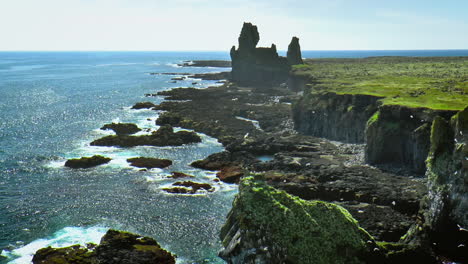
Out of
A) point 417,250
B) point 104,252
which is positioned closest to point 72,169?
point 104,252

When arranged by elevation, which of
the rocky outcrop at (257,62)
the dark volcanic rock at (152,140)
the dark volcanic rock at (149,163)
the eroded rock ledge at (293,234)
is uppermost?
the rocky outcrop at (257,62)

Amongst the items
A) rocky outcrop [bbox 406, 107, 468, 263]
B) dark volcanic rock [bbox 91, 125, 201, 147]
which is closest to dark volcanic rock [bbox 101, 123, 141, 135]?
dark volcanic rock [bbox 91, 125, 201, 147]

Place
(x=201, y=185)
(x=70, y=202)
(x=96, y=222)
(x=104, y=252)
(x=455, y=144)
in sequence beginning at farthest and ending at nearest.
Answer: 1. (x=201, y=185)
2. (x=70, y=202)
3. (x=96, y=222)
4. (x=455, y=144)
5. (x=104, y=252)

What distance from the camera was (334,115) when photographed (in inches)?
3009

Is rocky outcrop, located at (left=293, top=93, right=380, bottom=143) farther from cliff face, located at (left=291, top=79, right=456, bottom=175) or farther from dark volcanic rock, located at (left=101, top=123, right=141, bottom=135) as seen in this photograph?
dark volcanic rock, located at (left=101, top=123, right=141, bottom=135)

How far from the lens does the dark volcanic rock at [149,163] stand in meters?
62.8

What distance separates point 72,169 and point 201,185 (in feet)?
70.8

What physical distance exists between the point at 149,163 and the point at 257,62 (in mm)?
112689

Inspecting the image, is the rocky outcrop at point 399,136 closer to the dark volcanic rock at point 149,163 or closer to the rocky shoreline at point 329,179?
the rocky shoreline at point 329,179

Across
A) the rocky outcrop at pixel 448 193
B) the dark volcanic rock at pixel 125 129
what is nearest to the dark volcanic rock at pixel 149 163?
the dark volcanic rock at pixel 125 129

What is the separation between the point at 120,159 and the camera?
66.7m

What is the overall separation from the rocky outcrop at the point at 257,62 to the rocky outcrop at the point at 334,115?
77.0 metres

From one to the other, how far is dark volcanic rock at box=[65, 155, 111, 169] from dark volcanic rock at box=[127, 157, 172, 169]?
439 cm

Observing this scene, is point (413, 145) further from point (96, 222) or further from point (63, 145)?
point (63, 145)
